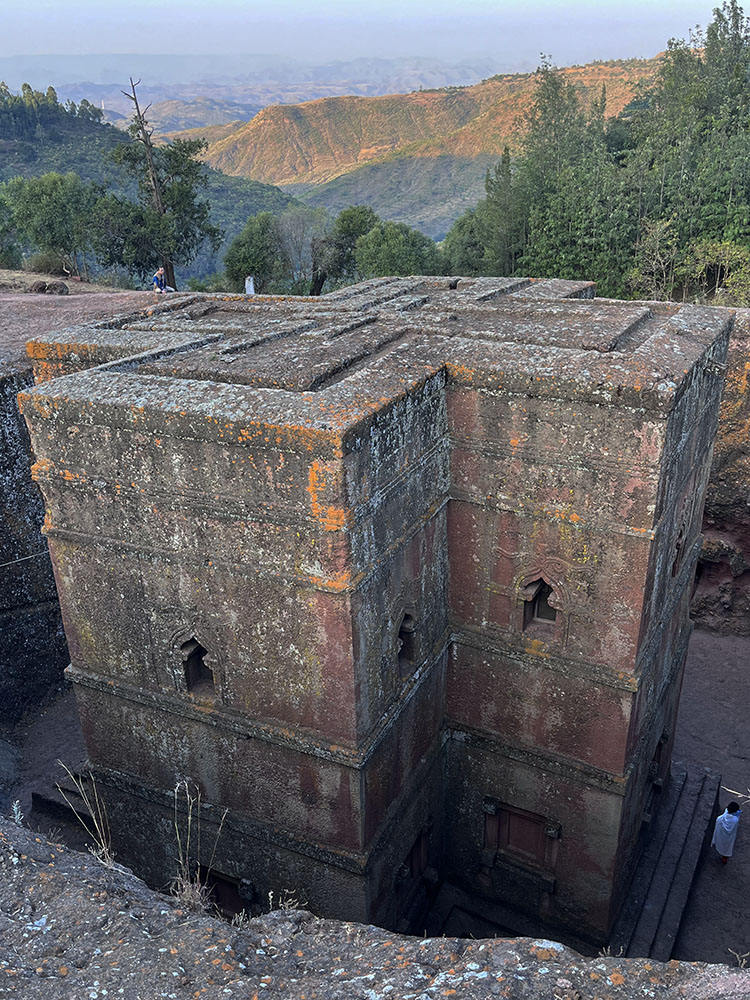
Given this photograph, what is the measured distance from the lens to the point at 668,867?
9758 millimetres

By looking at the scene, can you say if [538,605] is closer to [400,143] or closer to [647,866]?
[647,866]

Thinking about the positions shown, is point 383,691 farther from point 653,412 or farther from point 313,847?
point 653,412

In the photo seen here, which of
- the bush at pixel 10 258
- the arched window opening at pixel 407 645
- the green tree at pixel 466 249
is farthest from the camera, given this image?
the green tree at pixel 466 249

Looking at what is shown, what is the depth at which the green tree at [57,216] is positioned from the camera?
29.8 meters

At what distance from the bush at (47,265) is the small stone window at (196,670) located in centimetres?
2663

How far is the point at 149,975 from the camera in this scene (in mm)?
3697

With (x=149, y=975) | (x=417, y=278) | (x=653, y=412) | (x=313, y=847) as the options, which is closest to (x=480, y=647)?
(x=313, y=847)

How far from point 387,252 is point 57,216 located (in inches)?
506

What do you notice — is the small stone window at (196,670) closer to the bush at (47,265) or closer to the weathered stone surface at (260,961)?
the weathered stone surface at (260,961)

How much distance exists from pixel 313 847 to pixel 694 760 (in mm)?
7626

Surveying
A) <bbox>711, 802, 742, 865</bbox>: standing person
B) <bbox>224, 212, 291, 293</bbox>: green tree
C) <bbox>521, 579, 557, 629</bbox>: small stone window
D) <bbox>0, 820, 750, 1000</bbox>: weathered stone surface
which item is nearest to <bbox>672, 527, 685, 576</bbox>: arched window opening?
<bbox>521, 579, 557, 629</bbox>: small stone window

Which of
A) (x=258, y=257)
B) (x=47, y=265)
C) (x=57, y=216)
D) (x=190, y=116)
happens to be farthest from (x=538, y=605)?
(x=190, y=116)

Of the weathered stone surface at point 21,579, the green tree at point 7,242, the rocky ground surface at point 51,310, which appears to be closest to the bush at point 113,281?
the green tree at point 7,242

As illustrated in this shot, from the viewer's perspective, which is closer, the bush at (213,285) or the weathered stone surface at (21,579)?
the weathered stone surface at (21,579)
